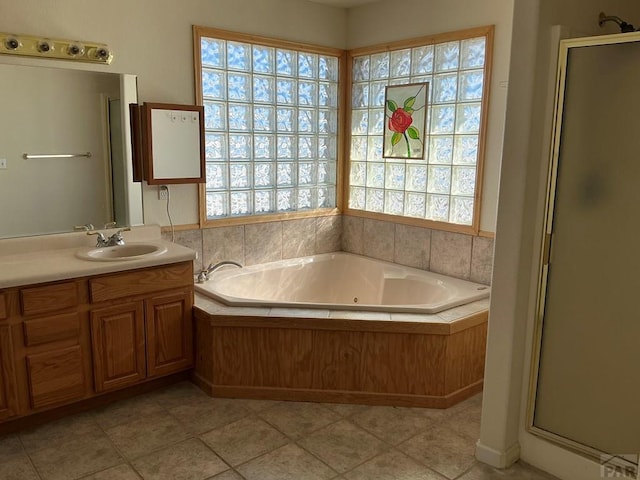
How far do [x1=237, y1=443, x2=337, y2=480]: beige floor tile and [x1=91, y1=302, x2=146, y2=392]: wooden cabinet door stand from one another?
0.89 m

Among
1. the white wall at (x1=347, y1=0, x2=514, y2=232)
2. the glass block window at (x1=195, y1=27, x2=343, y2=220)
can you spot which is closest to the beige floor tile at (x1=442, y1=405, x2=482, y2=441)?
the white wall at (x1=347, y1=0, x2=514, y2=232)

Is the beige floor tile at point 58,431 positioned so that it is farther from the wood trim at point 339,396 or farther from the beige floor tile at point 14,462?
the wood trim at point 339,396

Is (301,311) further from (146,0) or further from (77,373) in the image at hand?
(146,0)

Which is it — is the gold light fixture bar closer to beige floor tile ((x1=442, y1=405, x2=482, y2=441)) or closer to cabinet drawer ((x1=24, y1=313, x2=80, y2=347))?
cabinet drawer ((x1=24, y1=313, x2=80, y2=347))

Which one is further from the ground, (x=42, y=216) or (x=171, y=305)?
(x=42, y=216)

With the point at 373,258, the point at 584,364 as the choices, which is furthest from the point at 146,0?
the point at 584,364

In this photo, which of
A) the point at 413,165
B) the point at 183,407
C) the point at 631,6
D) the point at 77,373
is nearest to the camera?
the point at 631,6

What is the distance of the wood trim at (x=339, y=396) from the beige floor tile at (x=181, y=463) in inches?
18.5

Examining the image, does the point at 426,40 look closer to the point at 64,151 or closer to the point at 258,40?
the point at 258,40

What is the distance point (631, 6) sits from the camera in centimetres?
246

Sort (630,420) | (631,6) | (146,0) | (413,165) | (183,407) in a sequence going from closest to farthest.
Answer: (630,420)
(631,6)
(183,407)
(146,0)
(413,165)

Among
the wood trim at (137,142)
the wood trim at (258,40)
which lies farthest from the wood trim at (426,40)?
the wood trim at (137,142)

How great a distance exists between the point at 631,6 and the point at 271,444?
8.44 ft

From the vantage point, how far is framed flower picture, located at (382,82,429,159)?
3715mm
